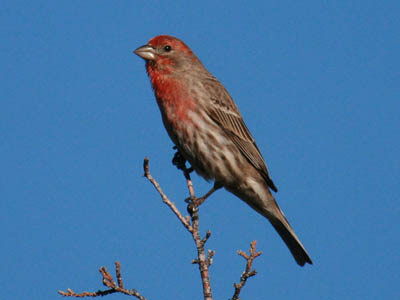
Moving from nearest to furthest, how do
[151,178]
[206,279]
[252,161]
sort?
1. [206,279]
2. [151,178]
3. [252,161]

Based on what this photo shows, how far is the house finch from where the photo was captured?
282 inches

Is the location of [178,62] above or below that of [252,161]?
above

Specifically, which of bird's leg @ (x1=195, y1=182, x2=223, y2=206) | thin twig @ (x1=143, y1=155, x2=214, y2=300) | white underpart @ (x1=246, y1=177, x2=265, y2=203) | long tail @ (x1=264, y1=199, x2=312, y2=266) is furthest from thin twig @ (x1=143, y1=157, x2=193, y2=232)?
long tail @ (x1=264, y1=199, x2=312, y2=266)

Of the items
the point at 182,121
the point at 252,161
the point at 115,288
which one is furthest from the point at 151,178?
the point at 252,161

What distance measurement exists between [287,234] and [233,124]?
169 cm

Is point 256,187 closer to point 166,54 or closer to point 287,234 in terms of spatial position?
point 287,234

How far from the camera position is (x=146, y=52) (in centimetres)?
755

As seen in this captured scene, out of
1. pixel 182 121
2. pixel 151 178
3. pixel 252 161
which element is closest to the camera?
pixel 151 178

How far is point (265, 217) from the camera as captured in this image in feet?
26.2

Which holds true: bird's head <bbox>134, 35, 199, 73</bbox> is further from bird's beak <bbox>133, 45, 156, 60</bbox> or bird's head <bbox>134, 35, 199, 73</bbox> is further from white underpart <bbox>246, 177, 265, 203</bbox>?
white underpart <bbox>246, 177, 265, 203</bbox>

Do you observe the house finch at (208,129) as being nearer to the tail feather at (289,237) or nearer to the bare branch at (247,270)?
the tail feather at (289,237)

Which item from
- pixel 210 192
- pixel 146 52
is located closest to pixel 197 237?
pixel 210 192

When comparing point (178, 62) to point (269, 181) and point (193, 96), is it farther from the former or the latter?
point (269, 181)

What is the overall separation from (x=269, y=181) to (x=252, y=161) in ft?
1.18
